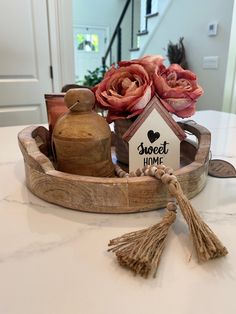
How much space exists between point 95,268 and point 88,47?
629 centimetres

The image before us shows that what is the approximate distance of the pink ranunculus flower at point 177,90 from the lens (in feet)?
1.80

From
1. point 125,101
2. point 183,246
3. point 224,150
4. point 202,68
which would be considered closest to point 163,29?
point 202,68

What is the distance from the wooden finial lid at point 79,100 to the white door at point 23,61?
1.86 m

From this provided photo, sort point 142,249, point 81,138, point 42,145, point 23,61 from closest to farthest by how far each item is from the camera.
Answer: point 142,249 → point 81,138 → point 42,145 → point 23,61

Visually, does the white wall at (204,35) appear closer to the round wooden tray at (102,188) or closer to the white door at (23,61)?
the white door at (23,61)

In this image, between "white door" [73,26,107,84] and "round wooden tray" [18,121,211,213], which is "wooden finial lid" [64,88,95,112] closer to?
"round wooden tray" [18,121,211,213]

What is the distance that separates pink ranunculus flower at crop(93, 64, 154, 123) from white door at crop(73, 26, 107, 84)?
5.50 m

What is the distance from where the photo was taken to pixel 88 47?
602cm

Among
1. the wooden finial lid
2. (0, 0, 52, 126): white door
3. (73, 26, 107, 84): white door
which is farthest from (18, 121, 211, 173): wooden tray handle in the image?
(73, 26, 107, 84): white door

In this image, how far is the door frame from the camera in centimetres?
209

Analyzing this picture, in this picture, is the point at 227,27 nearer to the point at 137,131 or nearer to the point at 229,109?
the point at 229,109

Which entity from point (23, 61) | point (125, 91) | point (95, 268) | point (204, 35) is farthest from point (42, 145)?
point (204, 35)

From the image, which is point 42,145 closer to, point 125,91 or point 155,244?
point 125,91

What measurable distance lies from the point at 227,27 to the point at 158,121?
7.33 ft
